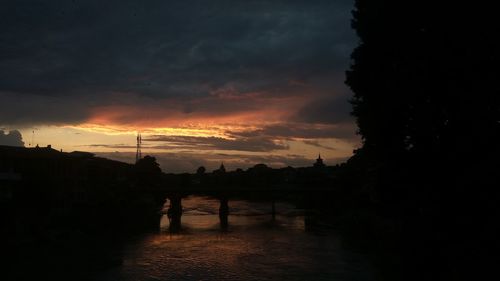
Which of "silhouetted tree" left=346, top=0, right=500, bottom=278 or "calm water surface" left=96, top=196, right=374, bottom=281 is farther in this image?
"calm water surface" left=96, top=196, right=374, bottom=281

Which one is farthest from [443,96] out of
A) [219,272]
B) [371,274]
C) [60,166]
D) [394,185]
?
[60,166]

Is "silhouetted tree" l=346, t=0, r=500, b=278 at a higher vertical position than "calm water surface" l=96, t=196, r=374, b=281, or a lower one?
higher

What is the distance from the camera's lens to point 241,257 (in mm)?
36781

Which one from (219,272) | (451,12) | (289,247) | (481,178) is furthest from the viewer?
(289,247)

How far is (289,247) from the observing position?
4128cm

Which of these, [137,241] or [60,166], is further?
[60,166]

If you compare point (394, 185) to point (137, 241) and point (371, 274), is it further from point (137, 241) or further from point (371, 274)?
point (137, 241)

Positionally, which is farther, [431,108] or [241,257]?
[241,257]

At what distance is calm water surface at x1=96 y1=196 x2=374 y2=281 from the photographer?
29609 millimetres

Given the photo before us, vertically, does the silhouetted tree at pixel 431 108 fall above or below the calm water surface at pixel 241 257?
above

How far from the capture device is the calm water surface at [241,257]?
97.1 feet

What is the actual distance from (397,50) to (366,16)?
7.30 feet

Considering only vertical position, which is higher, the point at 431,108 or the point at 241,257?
the point at 431,108

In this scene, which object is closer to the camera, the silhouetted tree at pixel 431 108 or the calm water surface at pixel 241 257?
the silhouetted tree at pixel 431 108
